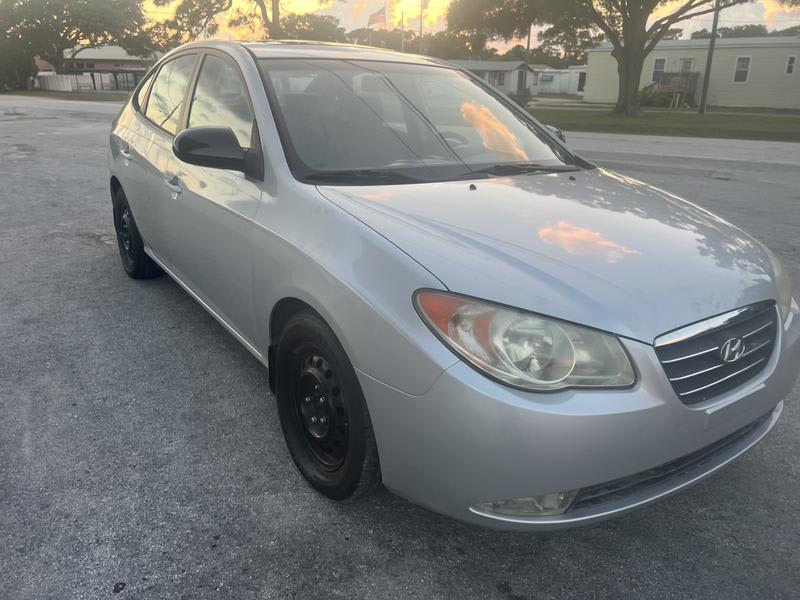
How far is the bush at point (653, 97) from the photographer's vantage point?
127ft

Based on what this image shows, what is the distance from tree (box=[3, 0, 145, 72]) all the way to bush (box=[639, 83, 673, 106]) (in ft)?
144

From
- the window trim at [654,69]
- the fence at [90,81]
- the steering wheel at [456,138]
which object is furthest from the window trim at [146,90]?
the fence at [90,81]

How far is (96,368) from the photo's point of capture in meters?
3.39

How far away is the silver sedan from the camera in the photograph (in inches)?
68.2

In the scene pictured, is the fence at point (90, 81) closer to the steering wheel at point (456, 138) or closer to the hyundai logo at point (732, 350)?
the steering wheel at point (456, 138)

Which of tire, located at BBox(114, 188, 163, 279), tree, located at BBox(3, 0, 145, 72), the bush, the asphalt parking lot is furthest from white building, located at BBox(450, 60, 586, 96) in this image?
the asphalt parking lot

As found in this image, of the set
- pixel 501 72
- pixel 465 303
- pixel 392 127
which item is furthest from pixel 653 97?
pixel 465 303

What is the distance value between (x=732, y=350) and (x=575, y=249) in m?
0.56

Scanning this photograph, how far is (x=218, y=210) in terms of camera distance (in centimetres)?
286

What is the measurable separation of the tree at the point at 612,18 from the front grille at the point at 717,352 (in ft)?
88.8

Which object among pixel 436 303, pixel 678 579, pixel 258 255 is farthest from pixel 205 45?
pixel 678 579

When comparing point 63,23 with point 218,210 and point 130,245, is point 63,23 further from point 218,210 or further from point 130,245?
point 218,210

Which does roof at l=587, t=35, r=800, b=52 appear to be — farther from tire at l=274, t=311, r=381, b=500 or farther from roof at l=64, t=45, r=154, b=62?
roof at l=64, t=45, r=154, b=62

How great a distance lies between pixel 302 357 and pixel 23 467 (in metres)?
1.27
